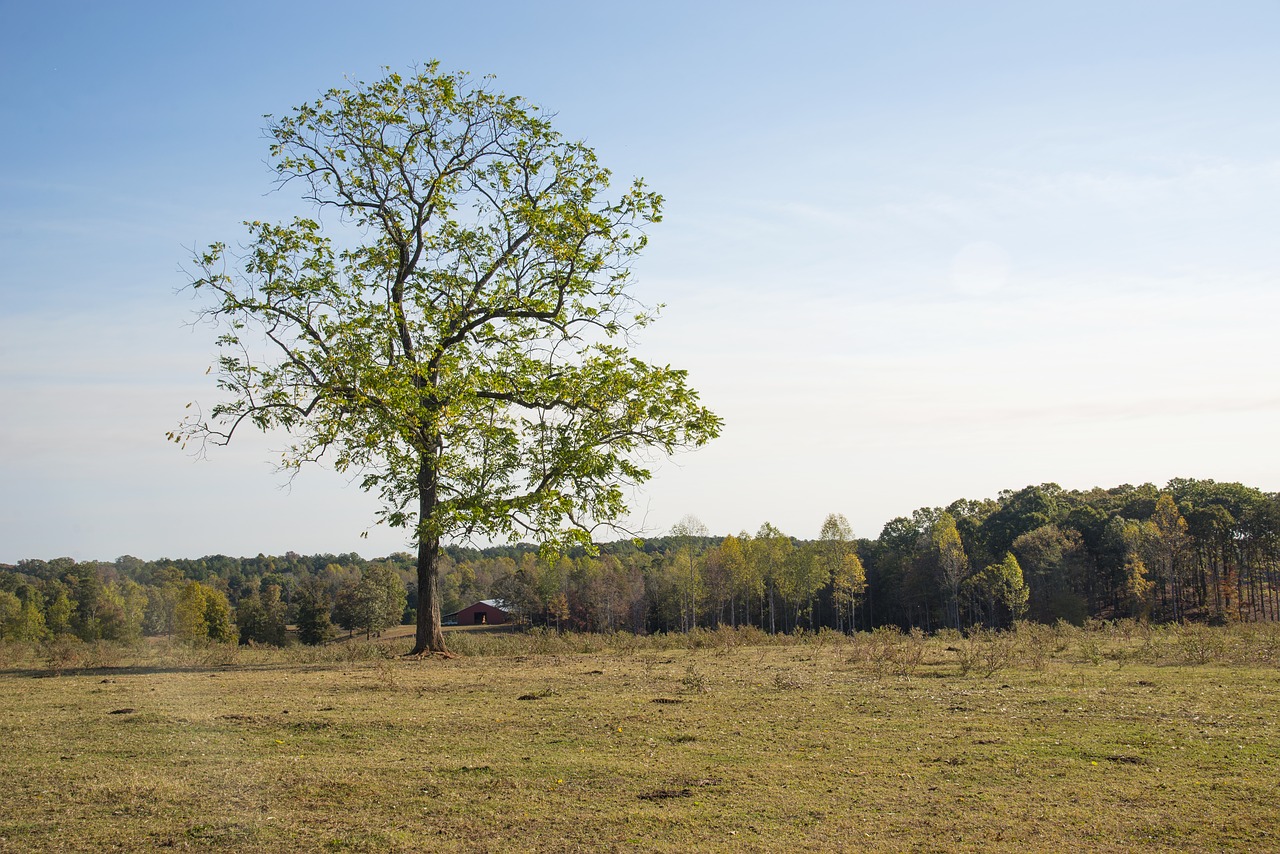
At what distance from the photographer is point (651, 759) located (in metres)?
9.13

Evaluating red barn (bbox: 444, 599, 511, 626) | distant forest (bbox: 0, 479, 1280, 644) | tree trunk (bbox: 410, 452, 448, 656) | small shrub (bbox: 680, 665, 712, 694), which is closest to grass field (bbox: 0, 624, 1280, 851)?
small shrub (bbox: 680, 665, 712, 694)

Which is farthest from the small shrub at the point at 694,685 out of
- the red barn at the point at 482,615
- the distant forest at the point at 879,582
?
the red barn at the point at 482,615

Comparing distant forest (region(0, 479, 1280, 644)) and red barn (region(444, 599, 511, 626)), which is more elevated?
distant forest (region(0, 479, 1280, 644))

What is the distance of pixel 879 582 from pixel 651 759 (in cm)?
8783

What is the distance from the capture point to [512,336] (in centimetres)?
2159

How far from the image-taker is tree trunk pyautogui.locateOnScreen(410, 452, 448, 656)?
21.2m

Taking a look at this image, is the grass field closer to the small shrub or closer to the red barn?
the small shrub

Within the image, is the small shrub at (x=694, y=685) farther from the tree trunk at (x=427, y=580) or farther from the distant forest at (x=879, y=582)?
the distant forest at (x=879, y=582)

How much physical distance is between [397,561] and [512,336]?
6348 inches

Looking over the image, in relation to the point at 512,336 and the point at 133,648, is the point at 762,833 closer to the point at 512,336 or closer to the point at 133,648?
the point at 512,336

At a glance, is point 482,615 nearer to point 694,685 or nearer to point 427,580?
point 427,580

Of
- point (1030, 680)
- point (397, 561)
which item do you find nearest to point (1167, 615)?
point (1030, 680)

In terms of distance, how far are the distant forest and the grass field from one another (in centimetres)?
4073

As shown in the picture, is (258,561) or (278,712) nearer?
(278,712)
